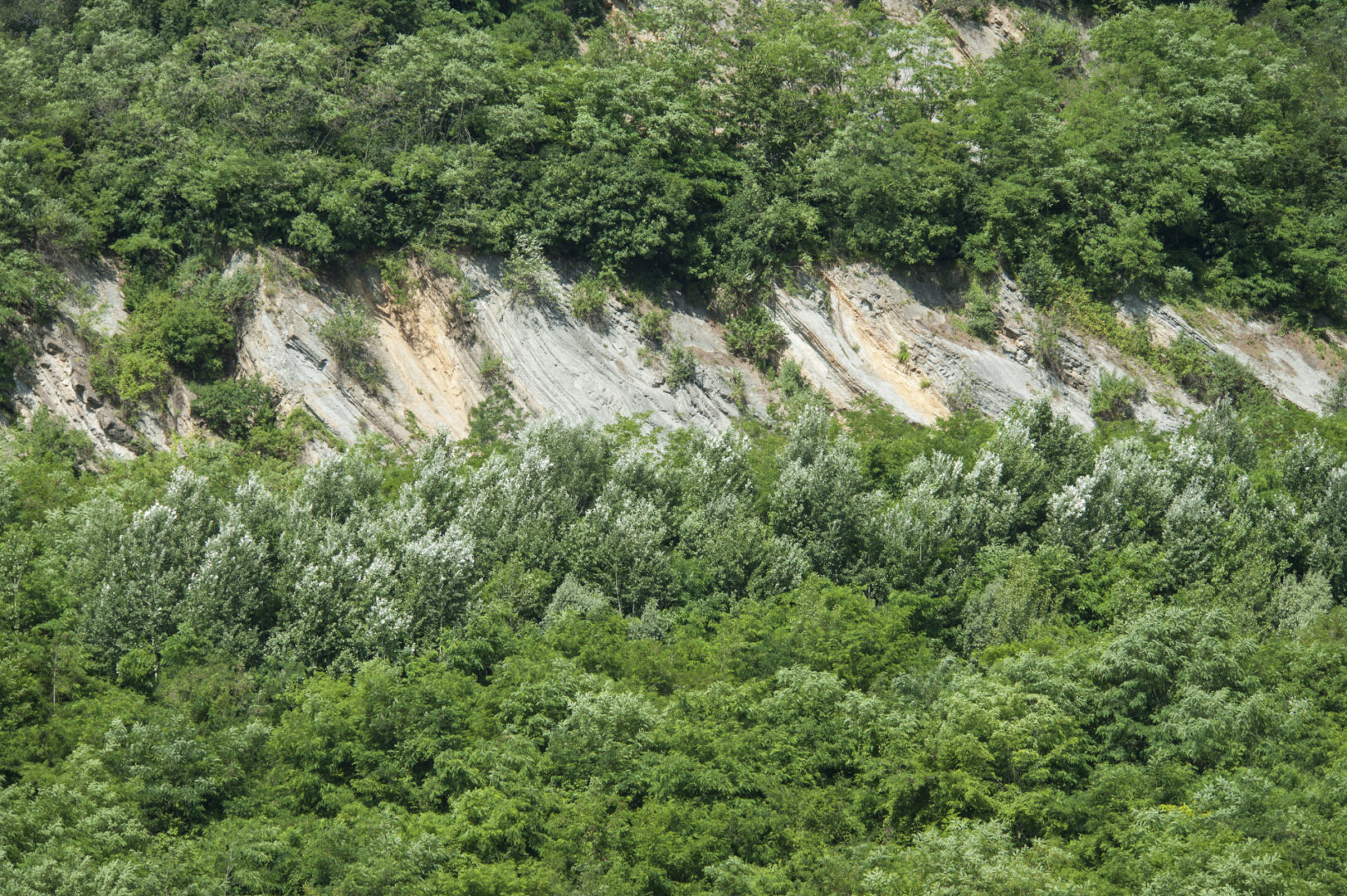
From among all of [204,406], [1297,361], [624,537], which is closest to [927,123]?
[1297,361]

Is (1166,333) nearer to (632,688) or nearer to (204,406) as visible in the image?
(632,688)

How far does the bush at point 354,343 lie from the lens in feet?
137

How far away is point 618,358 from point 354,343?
722 centimetres

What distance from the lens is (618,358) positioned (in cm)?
4366

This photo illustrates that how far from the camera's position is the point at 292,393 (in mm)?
41094

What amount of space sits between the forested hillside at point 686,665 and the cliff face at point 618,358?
1847 mm

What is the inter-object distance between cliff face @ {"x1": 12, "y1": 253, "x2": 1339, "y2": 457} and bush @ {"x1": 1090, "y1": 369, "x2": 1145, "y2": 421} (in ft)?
0.86

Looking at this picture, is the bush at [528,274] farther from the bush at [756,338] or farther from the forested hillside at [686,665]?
the bush at [756,338]

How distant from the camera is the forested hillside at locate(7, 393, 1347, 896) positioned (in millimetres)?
26594

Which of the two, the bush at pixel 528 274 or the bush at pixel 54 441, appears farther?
the bush at pixel 528 274

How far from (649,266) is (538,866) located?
22284 mm

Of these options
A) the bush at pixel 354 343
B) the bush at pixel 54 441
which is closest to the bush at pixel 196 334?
the bush at pixel 354 343

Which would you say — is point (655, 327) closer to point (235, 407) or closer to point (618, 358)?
point (618, 358)

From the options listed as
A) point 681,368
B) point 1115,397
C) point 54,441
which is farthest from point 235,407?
point 1115,397
